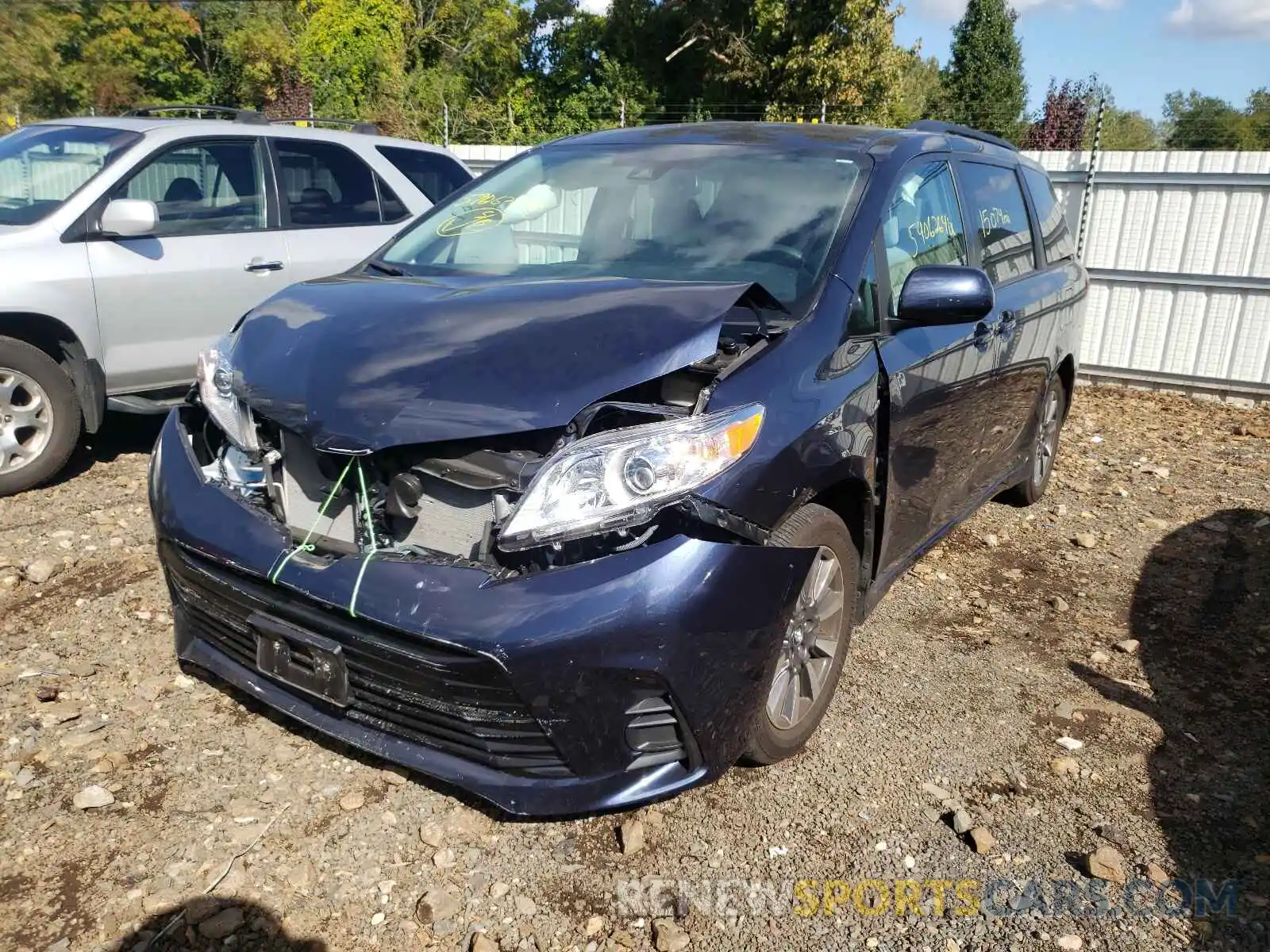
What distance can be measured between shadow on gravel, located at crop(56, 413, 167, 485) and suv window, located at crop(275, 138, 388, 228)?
151cm

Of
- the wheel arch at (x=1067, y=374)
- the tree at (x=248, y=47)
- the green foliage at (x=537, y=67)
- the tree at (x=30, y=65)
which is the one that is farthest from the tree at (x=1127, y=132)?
the tree at (x=30, y=65)

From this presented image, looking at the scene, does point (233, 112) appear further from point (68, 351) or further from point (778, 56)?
point (778, 56)

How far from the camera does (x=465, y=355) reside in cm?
242

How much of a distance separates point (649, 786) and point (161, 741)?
1568mm

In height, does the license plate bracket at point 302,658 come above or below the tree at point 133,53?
below

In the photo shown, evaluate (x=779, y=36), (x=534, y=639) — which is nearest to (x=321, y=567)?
(x=534, y=639)

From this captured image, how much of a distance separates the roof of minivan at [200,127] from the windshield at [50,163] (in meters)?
0.08

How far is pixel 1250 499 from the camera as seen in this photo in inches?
227

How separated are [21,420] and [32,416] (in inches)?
2.0

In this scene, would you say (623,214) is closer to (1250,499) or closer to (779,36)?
(1250,499)

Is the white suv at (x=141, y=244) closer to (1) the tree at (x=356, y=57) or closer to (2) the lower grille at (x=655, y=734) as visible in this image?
(2) the lower grille at (x=655, y=734)

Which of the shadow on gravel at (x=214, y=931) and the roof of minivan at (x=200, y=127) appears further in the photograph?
the roof of minivan at (x=200, y=127)

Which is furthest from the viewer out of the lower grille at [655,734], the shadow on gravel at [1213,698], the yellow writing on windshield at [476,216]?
the yellow writing on windshield at [476,216]

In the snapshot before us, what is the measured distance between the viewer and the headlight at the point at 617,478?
2.17 m
